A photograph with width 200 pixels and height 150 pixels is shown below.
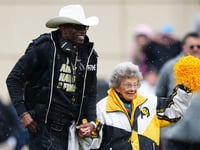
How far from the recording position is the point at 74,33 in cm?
1077

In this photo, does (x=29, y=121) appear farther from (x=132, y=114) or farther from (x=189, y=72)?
(x=189, y=72)

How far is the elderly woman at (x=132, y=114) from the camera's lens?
11.3 m

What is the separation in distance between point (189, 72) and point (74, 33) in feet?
3.72

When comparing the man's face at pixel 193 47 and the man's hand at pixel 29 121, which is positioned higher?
the man's hand at pixel 29 121

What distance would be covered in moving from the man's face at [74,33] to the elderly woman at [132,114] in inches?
33.8

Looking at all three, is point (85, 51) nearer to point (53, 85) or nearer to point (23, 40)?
point (53, 85)

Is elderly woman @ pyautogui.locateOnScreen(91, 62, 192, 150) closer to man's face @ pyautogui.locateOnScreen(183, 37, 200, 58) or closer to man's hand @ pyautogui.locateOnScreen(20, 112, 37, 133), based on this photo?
man's hand @ pyautogui.locateOnScreen(20, 112, 37, 133)

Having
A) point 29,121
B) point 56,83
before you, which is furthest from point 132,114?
point 29,121

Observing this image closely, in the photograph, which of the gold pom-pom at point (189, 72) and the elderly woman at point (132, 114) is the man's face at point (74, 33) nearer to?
the elderly woman at point (132, 114)

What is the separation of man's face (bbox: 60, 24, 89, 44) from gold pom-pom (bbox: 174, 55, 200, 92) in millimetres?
985

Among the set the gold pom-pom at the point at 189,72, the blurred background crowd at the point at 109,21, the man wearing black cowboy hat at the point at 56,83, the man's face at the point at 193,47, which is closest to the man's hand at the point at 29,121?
the man wearing black cowboy hat at the point at 56,83

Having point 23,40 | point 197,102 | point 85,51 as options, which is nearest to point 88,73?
point 85,51

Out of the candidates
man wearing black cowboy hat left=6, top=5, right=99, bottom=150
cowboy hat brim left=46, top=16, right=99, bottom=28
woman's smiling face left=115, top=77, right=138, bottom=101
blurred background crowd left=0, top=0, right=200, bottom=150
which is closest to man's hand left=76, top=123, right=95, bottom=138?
man wearing black cowboy hat left=6, top=5, right=99, bottom=150

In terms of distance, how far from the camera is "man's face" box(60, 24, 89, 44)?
10.8 metres
